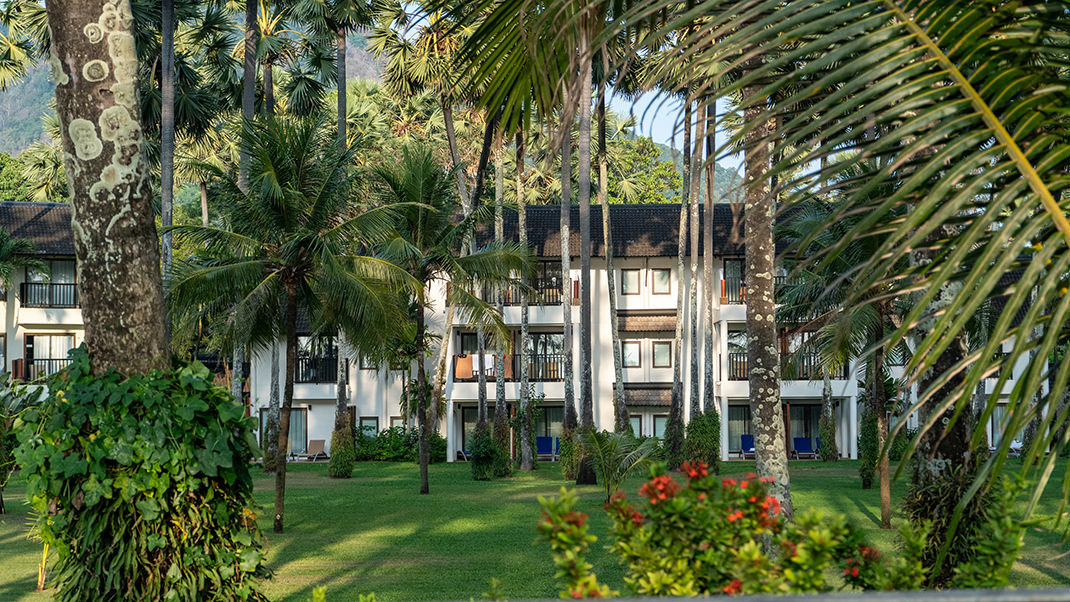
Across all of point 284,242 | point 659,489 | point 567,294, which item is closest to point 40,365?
point 567,294

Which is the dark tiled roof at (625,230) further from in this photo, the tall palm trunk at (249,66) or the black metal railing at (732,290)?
the tall palm trunk at (249,66)

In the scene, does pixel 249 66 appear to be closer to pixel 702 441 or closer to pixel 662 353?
pixel 702 441

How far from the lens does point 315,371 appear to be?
Result: 46250 mm

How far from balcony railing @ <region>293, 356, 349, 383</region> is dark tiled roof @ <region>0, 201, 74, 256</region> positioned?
10.7 meters

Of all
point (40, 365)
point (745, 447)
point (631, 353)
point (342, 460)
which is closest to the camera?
point (342, 460)

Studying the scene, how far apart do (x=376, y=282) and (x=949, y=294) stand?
13.3 meters

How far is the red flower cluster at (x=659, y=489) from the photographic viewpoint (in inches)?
147

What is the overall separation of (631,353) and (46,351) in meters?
25.4

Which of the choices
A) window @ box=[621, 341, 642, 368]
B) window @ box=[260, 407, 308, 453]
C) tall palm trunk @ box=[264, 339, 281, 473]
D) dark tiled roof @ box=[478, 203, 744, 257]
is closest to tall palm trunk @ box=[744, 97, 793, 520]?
tall palm trunk @ box=[264, 339, 281, 473]

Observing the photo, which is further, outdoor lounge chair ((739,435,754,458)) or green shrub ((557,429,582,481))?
outdoor lounge chair ((739,435,754,458))

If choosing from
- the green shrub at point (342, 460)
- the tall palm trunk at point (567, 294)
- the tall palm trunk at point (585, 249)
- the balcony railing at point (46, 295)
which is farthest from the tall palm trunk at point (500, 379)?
the balcony railing at point (46, 295)

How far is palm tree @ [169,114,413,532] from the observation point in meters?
20.2

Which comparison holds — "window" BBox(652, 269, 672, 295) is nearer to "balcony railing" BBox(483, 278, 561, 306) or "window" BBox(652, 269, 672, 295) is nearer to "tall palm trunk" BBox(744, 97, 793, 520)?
"balcony railing" BBox(483, 278, 561, 306)

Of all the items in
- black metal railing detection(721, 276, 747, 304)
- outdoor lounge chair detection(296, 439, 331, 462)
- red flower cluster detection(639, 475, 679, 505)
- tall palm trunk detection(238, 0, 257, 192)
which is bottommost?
outdoor lounge chair detection(296, 439, 331, 462)
